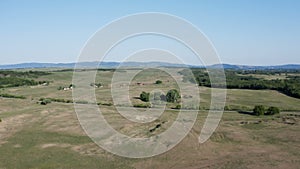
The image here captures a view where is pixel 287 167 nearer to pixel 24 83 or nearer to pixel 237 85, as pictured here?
pixel 237 85

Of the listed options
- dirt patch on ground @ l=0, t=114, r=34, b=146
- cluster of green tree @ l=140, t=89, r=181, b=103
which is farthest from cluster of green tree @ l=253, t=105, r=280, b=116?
dirt patch on ground @ l=0, t=114, r=34, b=146

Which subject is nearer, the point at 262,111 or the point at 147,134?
the point at 147,134

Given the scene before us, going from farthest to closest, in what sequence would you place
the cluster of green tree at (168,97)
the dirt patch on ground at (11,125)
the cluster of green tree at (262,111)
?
the cluster of green tree at (168,97) → the cluster of green tree at (262,111) → the dirt patch on ground at (11,125)

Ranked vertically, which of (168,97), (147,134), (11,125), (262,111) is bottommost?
(11,125)

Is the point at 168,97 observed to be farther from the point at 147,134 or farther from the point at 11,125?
the point at 147,134

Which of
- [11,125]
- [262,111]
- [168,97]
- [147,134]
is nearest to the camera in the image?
[147,134]

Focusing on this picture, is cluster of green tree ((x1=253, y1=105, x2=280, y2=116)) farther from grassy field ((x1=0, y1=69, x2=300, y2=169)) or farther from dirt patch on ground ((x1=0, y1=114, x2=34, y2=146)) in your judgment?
dirt patch on ground ((x1=0, y1=114, x2=34, y2=146))

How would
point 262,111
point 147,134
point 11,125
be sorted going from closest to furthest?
point 147,134 → point 11,125 → point 262,111

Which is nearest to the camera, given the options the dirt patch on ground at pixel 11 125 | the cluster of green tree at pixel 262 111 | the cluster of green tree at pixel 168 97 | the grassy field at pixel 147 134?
the grassy field at pixel 147 134

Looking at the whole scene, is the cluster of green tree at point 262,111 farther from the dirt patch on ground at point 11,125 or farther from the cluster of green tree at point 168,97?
the dirt patch on ground at point 11,125

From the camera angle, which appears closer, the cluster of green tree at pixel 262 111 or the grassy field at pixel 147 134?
the grassy field at pixel 147 134

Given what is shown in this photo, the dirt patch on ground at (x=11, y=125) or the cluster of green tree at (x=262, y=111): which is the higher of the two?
the cluster of green tree at (x=262, y=111)

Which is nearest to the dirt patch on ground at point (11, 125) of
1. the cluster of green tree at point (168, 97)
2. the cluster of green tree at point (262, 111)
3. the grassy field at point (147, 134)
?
the grassy field at point (147, 134)

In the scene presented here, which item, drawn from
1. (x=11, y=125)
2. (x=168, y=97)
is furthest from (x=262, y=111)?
(x=11, y=125)
